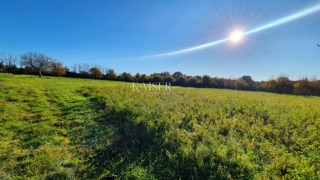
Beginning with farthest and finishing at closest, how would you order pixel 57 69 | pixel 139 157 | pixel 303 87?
pixel 57 69 < pixel 303 87 < pixel 139 157

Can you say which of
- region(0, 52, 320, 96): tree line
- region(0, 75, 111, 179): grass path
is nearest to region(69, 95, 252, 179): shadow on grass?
region(0, 75, 111, 179): grass path

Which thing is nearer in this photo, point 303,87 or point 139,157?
point 139,157

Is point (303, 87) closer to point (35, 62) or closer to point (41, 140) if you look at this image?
point (41, 140)

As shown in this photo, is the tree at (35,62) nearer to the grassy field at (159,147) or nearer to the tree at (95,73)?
the tree at (95,73)

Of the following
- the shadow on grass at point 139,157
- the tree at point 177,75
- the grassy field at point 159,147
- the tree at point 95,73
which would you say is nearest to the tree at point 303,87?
the grassy field at point 159,147

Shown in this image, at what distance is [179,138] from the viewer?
446 centimetres

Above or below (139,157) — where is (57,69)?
above


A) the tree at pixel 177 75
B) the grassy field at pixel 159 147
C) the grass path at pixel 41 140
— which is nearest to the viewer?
the grassy field at pixel 159 147

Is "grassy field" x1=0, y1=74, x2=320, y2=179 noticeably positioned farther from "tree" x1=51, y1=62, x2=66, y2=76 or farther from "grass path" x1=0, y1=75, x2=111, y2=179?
"tree" x1=51, y1=62, x2=66, y2=76

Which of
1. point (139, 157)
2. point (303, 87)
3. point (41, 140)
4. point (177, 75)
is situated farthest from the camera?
point (177, 75)

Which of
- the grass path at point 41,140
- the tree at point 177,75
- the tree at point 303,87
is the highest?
the tree at point 177,75

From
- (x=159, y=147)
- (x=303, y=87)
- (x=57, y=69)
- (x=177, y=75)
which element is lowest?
(x=159, y=147)

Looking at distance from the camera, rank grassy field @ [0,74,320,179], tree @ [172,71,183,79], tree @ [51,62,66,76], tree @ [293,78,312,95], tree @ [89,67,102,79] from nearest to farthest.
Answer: grassy field @ [0,74,320,179], tree @ [293,78,312,95], tree @ [51,62,66,76], tree @ [89,67,102,79], tree @ [172,71,183,79]

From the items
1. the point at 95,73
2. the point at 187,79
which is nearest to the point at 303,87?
the point at 187,79
